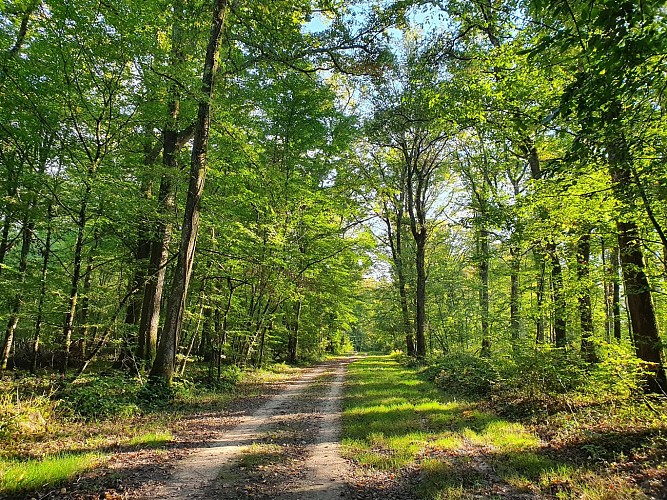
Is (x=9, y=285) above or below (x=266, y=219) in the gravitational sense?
below

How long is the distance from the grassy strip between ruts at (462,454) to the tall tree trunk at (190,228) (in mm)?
5227

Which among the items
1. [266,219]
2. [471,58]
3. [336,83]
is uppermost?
[336,83]

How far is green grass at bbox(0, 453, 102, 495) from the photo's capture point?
431 cm

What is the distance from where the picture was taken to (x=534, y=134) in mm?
12141

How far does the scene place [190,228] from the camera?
11094 millimetres

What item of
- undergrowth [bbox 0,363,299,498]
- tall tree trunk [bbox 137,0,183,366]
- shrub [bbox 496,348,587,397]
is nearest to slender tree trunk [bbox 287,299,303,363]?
tall tree trunk [bbox 137,0,183,366]

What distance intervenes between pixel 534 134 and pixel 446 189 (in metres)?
16.4

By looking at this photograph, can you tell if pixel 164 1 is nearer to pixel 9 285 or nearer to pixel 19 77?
pixel 19 77

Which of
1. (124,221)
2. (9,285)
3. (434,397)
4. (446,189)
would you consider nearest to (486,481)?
(434,397)

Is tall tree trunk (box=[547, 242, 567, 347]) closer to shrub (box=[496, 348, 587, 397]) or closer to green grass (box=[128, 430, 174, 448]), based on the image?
shrub (box=[496, 348, 587, 397])

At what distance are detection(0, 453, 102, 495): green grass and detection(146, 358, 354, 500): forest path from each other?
1.18 metres

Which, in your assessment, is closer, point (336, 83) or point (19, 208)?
point (19, 208)

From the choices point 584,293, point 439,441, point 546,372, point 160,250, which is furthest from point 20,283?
point 584,293

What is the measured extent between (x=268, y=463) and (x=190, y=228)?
7363 millimetres
